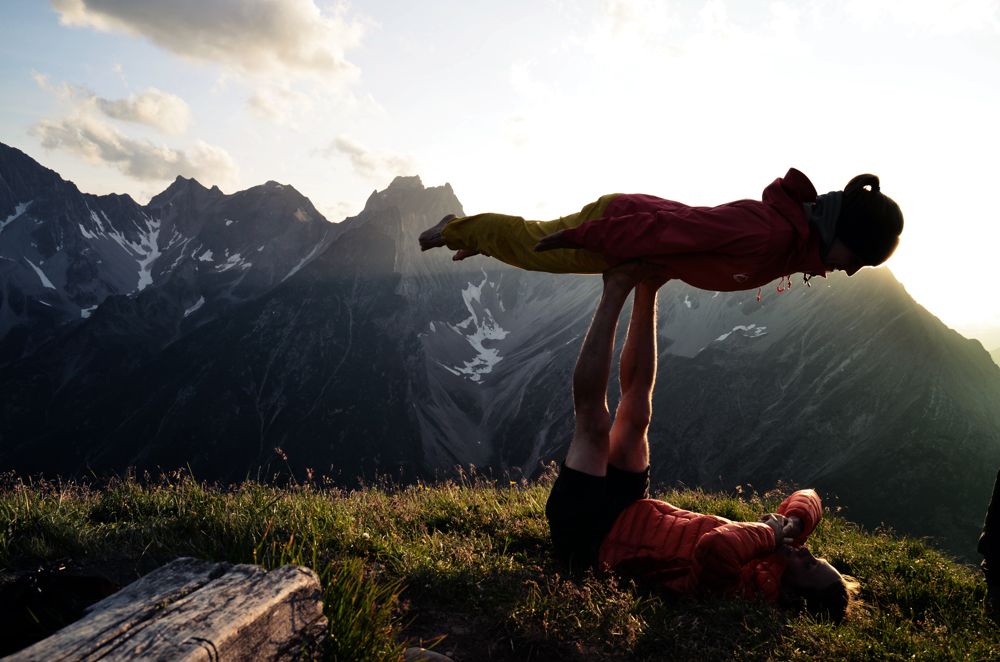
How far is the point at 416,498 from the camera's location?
24.7 feet

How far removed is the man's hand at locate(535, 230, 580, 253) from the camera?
227 inches

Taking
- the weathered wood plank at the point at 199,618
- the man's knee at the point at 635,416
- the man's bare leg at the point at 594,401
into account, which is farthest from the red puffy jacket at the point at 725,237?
the weathered wood plank at the point at 199,618

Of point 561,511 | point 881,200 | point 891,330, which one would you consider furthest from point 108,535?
point 891,330

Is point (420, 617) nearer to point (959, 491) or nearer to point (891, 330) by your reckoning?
point (959, 491)

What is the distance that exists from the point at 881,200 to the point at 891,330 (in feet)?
387

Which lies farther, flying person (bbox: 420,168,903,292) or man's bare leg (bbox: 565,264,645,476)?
man's bare leg (bbox: 565,264,645,476)

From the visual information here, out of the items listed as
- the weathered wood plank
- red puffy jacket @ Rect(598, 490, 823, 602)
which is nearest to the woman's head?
red puffy jacket @ Rect(598, 490, 823, 602)

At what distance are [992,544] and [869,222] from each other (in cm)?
344

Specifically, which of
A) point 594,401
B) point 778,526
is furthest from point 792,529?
point 594,401

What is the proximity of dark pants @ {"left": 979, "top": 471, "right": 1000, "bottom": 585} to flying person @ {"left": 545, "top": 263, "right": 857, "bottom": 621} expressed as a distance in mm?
1313

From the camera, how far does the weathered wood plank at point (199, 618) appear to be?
2.28 m

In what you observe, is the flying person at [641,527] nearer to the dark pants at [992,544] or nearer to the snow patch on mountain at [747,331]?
the dark pants at [992,544]

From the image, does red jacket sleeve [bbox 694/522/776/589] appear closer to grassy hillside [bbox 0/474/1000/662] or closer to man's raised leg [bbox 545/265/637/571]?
grassy hillside [bbox 0/474/1000/662]

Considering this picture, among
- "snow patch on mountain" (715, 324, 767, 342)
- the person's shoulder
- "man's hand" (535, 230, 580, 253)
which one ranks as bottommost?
"snow patch on mountain" (715, 324, 767, 342)
